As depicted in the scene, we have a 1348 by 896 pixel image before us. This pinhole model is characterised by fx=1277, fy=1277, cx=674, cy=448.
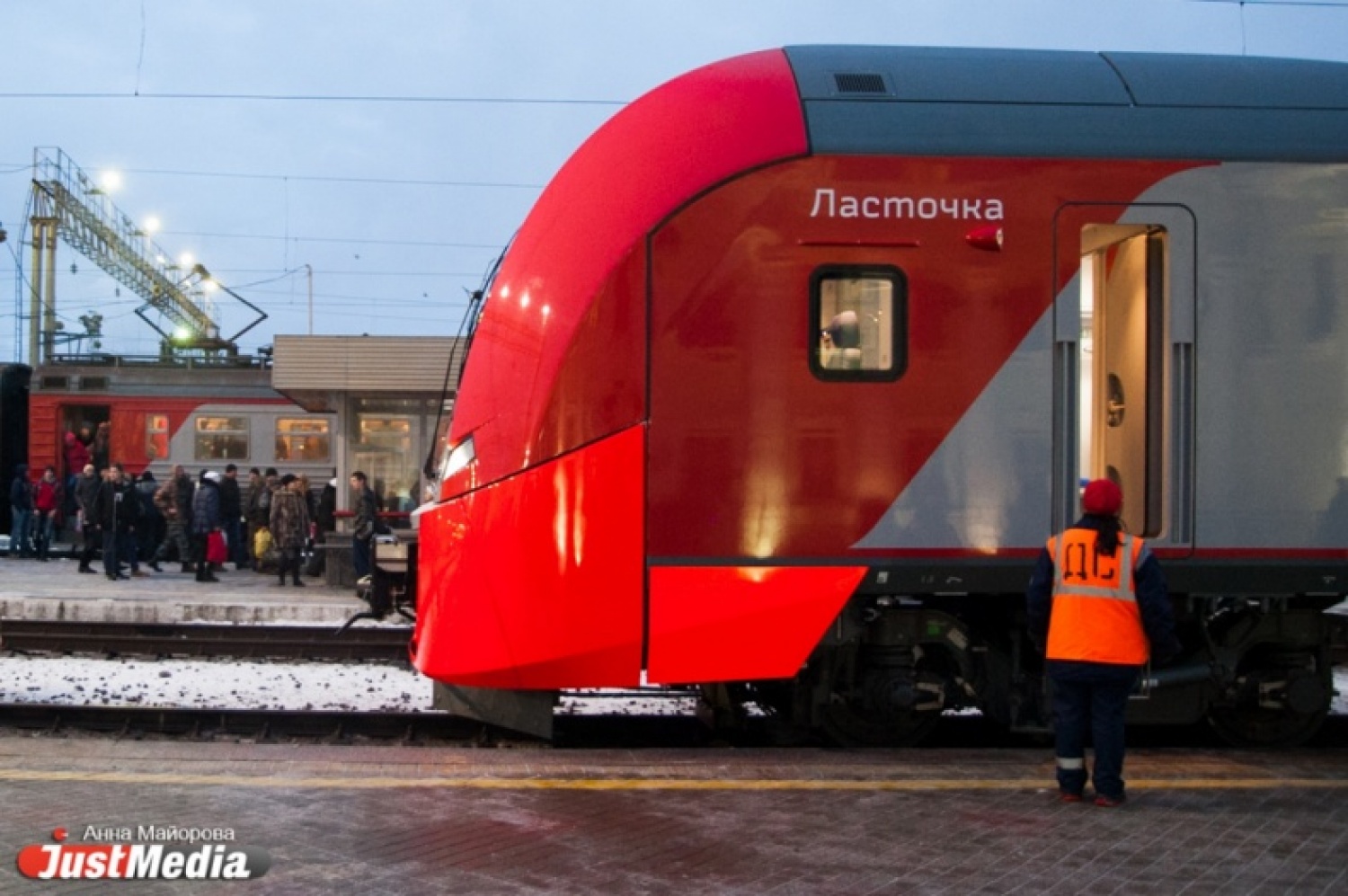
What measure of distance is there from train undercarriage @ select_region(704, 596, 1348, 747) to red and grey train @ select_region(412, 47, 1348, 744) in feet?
0.09

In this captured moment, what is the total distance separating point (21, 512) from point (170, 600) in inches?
316

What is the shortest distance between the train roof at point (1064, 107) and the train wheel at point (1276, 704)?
8.86 feet

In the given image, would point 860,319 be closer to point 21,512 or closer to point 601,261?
point 601,261

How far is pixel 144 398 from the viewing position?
933 inches

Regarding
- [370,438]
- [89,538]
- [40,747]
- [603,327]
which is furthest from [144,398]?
[603,327]

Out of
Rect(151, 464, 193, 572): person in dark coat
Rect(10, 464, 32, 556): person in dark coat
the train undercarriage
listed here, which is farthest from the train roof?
Rect(10, 464, 32, 556): person in dark coat

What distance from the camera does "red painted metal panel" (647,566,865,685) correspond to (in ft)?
20.0

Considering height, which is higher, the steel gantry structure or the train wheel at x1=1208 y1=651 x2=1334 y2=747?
the steel gantry structure

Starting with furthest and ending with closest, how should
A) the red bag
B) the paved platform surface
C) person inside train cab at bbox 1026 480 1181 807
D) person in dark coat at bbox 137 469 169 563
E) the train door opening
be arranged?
the train door opening < person in dark coat at bbox 137 469 169 563 < the red bag < person inside train cab at bbox 1026 480 1181 807 < the paved platform surface

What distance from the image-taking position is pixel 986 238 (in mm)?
6328

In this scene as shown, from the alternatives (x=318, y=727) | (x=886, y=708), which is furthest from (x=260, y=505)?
(x=886, y=708)

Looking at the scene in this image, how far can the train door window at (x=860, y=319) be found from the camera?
6.31 meters

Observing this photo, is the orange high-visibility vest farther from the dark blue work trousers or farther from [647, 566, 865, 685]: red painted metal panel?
[647, 566, 865, 685]: red painted metal panel

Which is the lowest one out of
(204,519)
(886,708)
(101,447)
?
(886,708)
